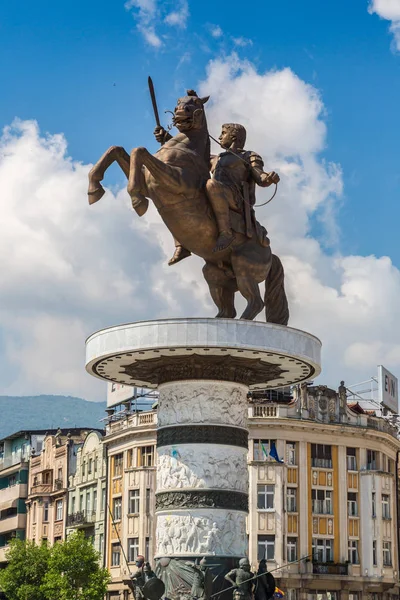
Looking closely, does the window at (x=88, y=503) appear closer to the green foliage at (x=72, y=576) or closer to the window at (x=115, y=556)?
the window at (x=115, y=556)

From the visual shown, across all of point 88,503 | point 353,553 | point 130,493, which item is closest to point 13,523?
point 88,503

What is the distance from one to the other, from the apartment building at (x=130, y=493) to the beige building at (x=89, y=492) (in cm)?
145

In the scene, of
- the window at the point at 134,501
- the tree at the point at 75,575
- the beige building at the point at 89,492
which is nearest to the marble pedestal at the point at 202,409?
the tree at the point at 75,575

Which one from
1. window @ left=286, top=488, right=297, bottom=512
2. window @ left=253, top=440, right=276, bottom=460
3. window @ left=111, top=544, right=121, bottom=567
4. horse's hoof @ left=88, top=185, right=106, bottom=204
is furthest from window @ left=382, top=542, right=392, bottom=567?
horse's hoof @ left=88, top=185, right=106, bottom=204

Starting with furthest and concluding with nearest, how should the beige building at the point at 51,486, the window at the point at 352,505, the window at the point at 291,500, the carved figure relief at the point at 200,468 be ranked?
the beige building at the point at 51,486 → the window at the point at 352,505 → the window at the point at 291,500 → the carved figure relief at the point at 200,468

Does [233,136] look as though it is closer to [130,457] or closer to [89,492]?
[130,457]

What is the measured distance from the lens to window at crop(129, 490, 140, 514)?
60969mm

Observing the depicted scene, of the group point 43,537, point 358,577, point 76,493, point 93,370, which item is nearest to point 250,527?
point 358,577

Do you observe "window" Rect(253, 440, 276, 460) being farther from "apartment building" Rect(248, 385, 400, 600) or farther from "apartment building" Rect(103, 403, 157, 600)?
"apartment building" Rect(103, 403, 157, 600)

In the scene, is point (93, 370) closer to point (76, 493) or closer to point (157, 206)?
point (157, 206)

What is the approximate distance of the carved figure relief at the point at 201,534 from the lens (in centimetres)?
1839

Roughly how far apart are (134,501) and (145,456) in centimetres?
237

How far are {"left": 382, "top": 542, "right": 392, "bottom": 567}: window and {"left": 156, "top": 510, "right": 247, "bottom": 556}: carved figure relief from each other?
44.5 metres

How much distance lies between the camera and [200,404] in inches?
751
